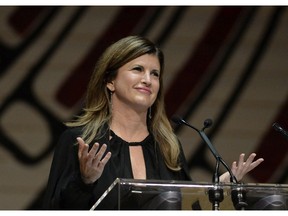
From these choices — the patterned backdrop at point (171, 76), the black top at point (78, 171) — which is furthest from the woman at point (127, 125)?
the patterned backdrop at point (171, 76)

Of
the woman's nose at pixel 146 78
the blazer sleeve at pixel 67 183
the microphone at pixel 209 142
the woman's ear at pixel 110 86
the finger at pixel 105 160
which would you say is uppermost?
the woman's nose at pixel 146 78

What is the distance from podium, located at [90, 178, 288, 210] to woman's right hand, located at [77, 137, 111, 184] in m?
0.30

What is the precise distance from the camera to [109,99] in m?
3.81

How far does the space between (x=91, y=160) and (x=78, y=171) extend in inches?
11.3

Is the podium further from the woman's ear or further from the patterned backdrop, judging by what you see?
the patterned backdrop

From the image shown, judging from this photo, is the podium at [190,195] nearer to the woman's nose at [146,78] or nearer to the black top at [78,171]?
the black top at [78,171]

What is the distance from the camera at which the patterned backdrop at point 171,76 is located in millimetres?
5340

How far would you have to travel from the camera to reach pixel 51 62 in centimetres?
542

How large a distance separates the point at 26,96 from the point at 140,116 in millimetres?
1778

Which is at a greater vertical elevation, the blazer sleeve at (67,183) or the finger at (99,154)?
the finger at (99,154)

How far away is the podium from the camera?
8.93ft

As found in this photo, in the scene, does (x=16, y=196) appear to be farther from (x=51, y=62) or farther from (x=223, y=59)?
(x=223, y=59)

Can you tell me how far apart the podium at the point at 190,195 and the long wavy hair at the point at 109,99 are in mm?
893

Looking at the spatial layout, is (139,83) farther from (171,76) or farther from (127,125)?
(171,76)
